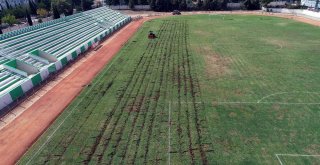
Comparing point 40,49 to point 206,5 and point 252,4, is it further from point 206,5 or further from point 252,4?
point 252,4

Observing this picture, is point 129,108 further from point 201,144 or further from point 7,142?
point 7,142

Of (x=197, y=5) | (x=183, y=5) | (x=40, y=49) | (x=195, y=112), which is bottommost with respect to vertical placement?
(x=195, y=112)

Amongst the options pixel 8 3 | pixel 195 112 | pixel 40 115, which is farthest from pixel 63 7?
pixel 195 112

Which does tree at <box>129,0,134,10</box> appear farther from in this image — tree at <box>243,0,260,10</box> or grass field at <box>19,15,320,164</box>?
grass field at <box>19,15,320,164</box>

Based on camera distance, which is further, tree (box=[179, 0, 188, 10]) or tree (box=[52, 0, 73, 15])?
tree (box=[179, 0, 188, 10])

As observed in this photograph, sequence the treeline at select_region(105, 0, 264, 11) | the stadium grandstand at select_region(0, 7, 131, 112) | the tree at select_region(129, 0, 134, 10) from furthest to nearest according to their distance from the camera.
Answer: the tree at select_region(129, 0, 134, 10) → the treeline at select_region(105, 0, 264, 11) → the stadium grandstand at select_region(0, 7, 131, 112)

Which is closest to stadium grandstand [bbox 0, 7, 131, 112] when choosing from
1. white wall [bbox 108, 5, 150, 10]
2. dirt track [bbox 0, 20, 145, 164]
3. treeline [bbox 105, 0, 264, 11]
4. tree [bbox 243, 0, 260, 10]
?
dirt track [bbox 0, 20, 145, 164]
